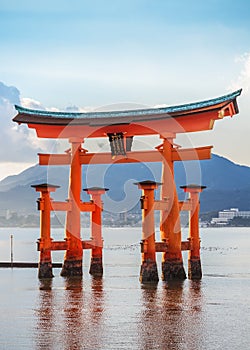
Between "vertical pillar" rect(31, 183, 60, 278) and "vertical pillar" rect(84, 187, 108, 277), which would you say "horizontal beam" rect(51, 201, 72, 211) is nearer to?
"vertical pillar" rect(31, 183, 60, 278)

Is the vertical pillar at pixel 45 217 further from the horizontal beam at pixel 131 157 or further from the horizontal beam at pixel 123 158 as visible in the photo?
the horizontal beam at pixel 123 158

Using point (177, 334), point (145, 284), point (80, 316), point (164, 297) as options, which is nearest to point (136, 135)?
point (145, 284)

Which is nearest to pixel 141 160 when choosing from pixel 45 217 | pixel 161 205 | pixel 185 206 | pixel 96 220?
pixel 161 205

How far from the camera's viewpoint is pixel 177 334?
1788cm

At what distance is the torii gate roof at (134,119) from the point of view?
29.2m

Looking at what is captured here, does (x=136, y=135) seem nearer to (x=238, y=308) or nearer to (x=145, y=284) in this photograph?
(x=145, y=284)

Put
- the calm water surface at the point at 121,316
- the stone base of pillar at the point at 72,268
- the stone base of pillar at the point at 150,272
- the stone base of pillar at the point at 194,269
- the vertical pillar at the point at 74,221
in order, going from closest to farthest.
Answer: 1. the calm water surface at the point at 121,316
2. the stone base of pillar at the point at 150,272
3. the vertical pillar at the point at 74,221
4. the stone base of pillar at the point at 194,269
5. the stone base of pillar at the point at 72,268

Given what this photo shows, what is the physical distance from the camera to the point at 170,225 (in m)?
29.6

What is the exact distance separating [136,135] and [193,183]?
3.38 meters

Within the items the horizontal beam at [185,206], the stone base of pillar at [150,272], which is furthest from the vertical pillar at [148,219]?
the horizontal beam at [185,206]

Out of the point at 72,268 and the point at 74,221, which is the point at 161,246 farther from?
the point at 72,268

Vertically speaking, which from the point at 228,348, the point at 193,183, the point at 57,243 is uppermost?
the point at 193,183

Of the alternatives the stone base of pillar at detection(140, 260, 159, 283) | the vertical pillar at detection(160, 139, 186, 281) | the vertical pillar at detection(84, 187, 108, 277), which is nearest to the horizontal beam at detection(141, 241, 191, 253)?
the vertical pillar at detection(160, 139, 186, 281)

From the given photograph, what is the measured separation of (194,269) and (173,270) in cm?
204
